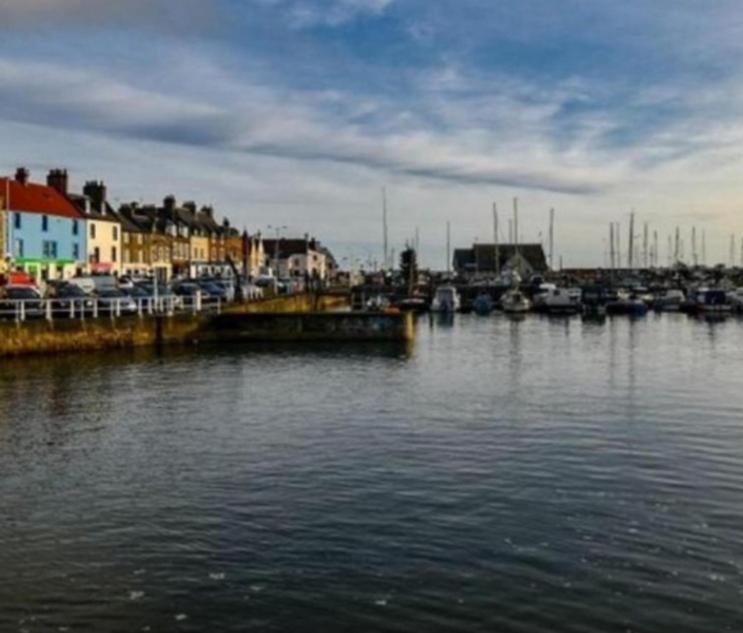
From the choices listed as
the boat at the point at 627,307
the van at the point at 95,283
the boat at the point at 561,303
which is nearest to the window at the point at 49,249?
the van at the point at 95,283

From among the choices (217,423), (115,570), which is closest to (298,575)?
(115,570)

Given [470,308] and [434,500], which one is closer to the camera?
[434,500]

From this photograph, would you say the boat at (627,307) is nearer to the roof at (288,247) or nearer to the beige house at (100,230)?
the beige house at (100,230)

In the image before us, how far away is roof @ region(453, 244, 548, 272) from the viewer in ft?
561

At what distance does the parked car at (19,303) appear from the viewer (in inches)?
1719

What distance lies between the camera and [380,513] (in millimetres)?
15633

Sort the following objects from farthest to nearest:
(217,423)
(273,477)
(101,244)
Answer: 1. (101,244)
2. (217,423)
3. (273,477)

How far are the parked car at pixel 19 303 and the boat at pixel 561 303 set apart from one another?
5536cm

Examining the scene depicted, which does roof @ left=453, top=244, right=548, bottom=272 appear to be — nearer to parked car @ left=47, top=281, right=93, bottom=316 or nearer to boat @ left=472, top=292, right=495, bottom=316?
boat @ left=472, top=292, right=495, bottom=316

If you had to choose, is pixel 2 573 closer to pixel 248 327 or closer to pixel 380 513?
pixel 380 513

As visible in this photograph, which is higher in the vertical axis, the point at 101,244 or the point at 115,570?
the point at 101,244

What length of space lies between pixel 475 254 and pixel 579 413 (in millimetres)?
152331

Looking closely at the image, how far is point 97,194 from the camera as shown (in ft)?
319

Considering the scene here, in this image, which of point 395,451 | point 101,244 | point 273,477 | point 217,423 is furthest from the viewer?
point 101,244
